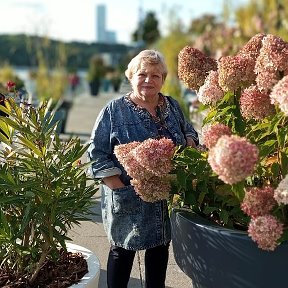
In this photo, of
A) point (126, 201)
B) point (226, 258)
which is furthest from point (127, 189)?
point (226, 258)

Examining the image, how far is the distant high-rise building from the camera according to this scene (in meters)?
77.6

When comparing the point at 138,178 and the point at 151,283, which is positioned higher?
the point at 138,178

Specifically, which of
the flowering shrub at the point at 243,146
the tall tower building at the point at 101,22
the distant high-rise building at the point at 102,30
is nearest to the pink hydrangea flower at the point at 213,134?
the flowering shrub at the point at 243,146

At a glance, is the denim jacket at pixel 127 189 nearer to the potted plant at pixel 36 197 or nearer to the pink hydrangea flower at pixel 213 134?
the potted plant at pixel 36 197

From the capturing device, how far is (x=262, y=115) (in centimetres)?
201

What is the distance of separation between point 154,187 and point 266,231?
48 centimetres

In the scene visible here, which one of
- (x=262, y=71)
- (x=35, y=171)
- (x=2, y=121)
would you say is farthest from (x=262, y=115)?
(x=2, y=121)

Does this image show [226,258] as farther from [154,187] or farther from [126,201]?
[126,201]

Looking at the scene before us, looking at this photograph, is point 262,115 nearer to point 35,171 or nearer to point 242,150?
point 242,150

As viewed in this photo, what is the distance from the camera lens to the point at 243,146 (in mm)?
1624

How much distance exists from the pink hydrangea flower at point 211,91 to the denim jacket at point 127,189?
505 millimetres

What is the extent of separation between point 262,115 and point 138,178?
19.8 inches

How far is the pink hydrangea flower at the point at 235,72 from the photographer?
2.07 metres

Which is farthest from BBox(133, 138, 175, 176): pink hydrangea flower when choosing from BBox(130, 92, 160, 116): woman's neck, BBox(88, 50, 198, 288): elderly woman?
BBox(130, 92, 160, 116): woman's neck
